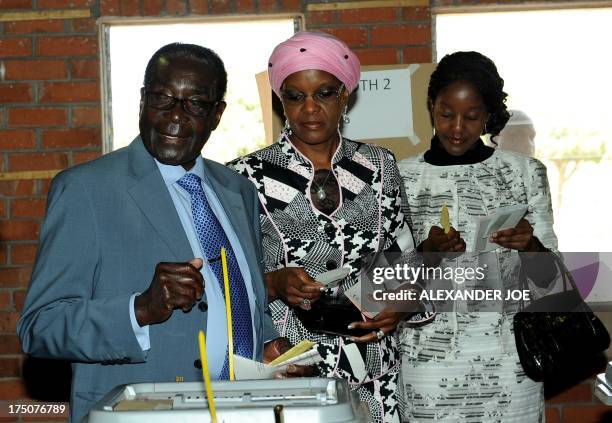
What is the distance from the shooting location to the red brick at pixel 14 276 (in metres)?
5.11

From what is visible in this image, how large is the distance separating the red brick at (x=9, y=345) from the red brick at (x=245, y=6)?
2238 mm

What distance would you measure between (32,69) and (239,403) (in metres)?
3.91

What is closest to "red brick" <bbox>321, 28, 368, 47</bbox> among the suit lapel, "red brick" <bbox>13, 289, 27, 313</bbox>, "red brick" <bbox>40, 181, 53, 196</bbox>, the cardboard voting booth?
the cardboard voting booth

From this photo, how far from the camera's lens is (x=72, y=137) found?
5102 mm

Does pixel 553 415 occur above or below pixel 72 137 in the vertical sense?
below

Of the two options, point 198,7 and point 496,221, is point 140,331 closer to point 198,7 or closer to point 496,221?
point 496,221

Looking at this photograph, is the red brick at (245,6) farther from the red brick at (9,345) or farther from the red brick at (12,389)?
the red brick at (12,389)

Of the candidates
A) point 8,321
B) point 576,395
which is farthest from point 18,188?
point 576,395

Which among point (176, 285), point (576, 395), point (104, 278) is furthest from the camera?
point (576, 395)

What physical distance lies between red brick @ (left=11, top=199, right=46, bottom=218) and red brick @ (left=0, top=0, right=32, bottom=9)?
1078 mm

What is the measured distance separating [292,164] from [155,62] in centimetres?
89

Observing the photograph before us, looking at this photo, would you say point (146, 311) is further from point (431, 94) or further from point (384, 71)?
point (384, 71)

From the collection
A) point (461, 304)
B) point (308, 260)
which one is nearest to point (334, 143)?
point (308, 260)

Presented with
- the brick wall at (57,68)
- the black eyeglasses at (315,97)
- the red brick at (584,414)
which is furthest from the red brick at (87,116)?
the red brick at (584,414)
